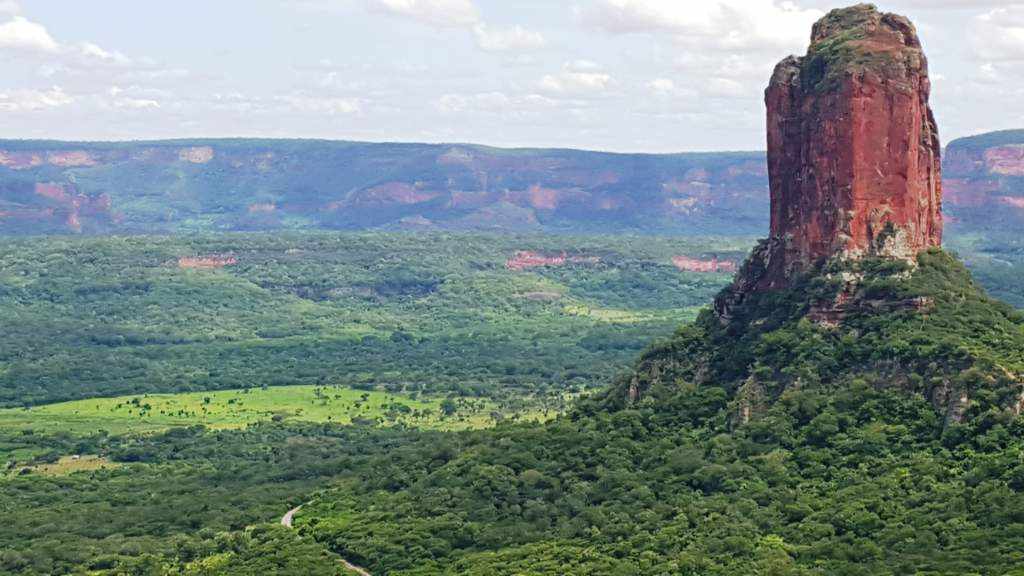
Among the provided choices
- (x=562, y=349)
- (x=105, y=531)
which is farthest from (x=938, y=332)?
(x=562, y=349)

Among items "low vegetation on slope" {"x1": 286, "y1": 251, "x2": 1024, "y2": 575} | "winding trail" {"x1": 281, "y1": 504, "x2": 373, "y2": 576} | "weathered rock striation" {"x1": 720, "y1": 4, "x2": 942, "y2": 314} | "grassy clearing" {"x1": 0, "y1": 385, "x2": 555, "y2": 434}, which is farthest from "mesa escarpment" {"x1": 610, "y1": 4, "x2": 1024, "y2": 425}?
"grassy clearing" {"x1": 0, "y1": 385, "x2": 555, "y2": 434}

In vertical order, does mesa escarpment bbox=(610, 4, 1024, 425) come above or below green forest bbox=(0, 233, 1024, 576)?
above

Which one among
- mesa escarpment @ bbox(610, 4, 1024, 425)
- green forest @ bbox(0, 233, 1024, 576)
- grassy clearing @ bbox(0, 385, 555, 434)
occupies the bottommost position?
grassy clearing @ bbox(0, 385, 555, 434)

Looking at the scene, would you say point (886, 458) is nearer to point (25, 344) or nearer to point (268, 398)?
point (268, 398)

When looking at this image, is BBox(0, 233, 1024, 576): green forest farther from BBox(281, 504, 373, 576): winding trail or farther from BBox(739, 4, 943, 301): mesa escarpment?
BBox(739, 4, 943, 301): mesa escarpment

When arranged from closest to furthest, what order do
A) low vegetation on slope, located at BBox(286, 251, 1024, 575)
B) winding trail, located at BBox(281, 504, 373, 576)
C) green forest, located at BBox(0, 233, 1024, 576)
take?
low vegetation on slope, located at BBox(286, 251, 1024, 575)
green forest, located at BBox(0, 233, 1024, 576)
winding trail, located at BBox(281, 504, 373, 576)

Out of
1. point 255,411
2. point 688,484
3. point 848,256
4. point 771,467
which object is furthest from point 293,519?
point 255,411
